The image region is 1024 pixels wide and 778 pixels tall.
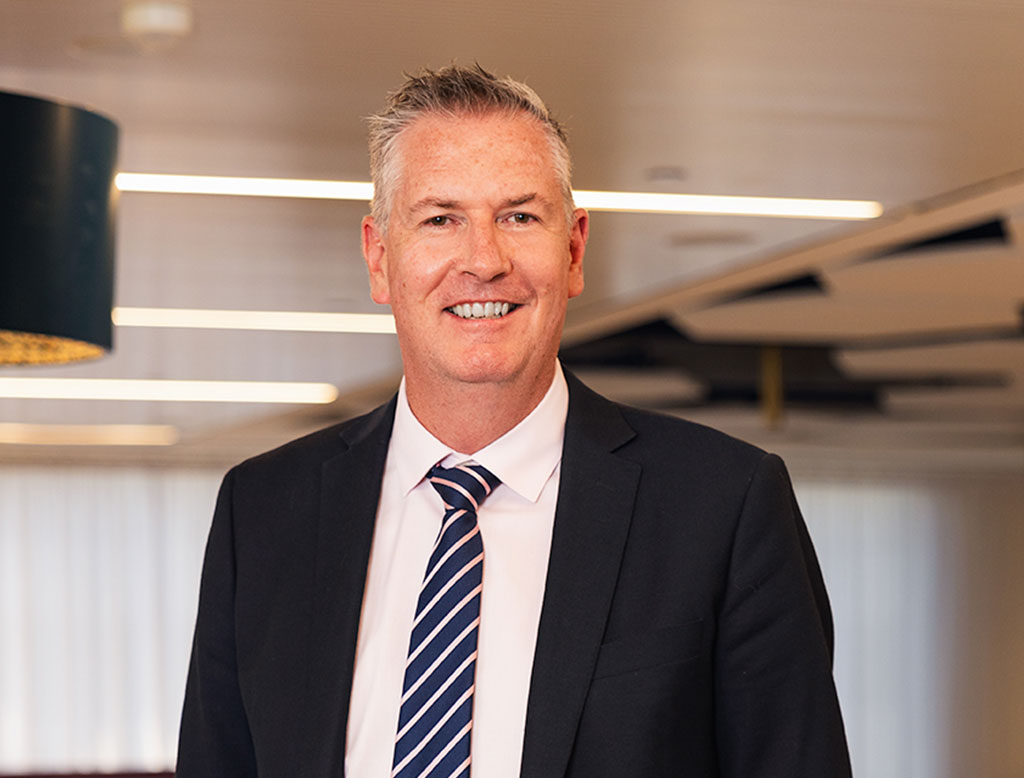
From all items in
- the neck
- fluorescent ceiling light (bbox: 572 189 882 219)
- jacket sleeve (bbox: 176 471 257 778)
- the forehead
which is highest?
fluorescent ceiling light (bbox: 572 189 882 219)

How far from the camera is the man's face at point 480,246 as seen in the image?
53.1 inches

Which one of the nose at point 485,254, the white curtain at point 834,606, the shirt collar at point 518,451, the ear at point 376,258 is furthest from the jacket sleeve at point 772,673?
the white curtain at point 834,606

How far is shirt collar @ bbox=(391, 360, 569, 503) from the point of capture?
56.4 inches

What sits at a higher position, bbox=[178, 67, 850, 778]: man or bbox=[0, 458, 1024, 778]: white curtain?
bbox=[178, 67, 850, 778]: man

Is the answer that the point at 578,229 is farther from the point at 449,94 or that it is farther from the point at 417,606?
the point at 417,606

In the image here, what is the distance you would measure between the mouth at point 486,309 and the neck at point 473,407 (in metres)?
0.07

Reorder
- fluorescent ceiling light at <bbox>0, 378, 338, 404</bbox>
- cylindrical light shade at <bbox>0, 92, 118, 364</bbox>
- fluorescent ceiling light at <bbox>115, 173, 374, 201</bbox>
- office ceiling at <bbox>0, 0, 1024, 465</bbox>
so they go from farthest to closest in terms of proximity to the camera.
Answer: fluorescent ceiling light at <bbox>0, 378, 338, 404</bbox> < fluorescent ceiling light at <bbox>115, 173, 374, 201</bbox> < office ceiling at <bbox>0, 0, 1024, 465</bbox> < cylindrical light shade at <bbox>0, 92, 118, 364</bbox>

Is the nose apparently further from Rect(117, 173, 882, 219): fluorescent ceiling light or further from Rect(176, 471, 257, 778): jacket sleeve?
Rect(117, 173, 882, 219): fluorescent ceiling light

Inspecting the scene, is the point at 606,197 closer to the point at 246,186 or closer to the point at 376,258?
the point at 246,186

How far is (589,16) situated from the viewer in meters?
3.35

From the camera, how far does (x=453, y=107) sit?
1.38 meters

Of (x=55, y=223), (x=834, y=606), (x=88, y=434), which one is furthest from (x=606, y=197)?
(x=834, y=606)

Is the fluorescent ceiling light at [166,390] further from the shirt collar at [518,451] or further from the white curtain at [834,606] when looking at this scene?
the shirt collar at [518,451]

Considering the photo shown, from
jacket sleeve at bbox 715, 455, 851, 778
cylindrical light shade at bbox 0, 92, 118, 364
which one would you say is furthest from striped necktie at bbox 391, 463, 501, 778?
cylindrical light shade at bbox 0, 92, 118, 364
